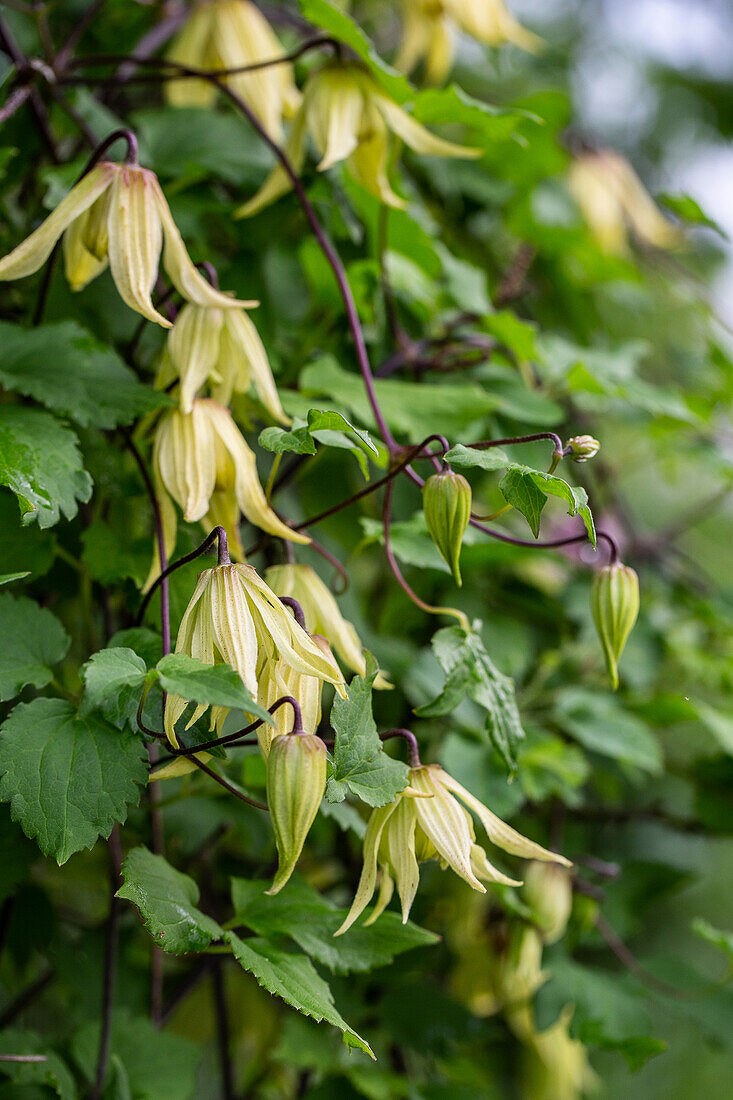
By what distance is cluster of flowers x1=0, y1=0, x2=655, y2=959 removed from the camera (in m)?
0.33

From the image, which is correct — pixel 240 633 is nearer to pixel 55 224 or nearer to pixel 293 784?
pixel 293 784

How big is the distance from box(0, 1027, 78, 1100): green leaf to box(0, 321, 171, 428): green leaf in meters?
0.33

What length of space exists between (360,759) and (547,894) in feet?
1.23

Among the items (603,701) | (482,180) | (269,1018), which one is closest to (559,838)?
(603,701)

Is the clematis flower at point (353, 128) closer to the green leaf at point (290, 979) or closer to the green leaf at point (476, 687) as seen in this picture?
the green leaf at point (476, 687)

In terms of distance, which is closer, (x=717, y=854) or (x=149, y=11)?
(x=149, y=11)

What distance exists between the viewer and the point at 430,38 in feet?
2.60

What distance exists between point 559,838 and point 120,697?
54 centimetres

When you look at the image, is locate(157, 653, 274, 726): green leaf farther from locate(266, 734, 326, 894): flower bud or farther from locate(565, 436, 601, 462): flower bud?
locate(565, 436, 601, 462): flower bud

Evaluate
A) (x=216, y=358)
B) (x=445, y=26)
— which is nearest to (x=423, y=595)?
(x=216, y=358)

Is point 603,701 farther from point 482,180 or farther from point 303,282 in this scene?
point 482,180

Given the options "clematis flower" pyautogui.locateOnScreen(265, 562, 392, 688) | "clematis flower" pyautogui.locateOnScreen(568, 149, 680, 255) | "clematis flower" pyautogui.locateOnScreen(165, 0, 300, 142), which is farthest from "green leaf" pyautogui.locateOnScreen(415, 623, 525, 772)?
"clematis flower" pyautogui.locateOnScreen(568, 149, 680, 255)

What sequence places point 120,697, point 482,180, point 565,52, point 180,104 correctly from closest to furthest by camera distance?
point 120,697
point 180,104
point 482,180
point 565,52

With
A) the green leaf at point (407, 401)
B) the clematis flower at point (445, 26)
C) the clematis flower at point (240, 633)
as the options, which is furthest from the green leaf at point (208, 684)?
the clematis flower at point (445, 26)
